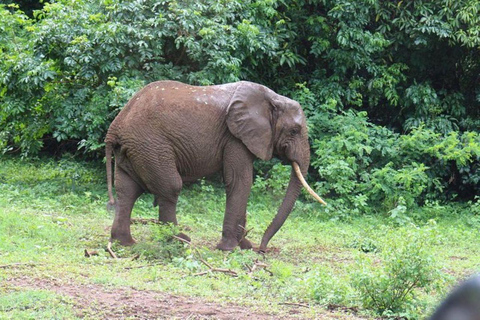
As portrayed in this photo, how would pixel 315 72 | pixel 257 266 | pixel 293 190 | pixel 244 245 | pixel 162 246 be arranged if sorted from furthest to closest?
1. pixel 315 72
2. pixel 293 190
3. pixel 244 245
4. pixel 162 246
5. pixel 257 266

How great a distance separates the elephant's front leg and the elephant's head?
0.52ft

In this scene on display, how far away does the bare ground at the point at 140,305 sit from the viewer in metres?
4.91

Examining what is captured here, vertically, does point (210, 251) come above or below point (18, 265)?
below

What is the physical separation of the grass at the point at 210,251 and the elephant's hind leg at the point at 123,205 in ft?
0.65

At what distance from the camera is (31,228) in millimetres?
7738

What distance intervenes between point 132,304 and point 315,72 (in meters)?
8.95

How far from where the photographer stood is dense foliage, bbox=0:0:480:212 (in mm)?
11164

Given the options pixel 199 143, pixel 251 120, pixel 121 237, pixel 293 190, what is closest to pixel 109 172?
pixel 121 237

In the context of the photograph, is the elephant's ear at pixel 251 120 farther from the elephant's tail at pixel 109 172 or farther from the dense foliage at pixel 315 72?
the dense foliage at pixel 315 72

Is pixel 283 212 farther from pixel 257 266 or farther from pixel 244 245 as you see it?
pixel 257 266

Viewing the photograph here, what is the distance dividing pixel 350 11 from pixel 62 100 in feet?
17.1

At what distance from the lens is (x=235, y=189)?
26.4 feet

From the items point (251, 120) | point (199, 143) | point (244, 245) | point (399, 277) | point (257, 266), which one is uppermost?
point (251, 120)

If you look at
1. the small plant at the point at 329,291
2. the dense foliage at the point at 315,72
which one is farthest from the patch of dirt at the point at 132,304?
the dense foliage at the point at 315,72
